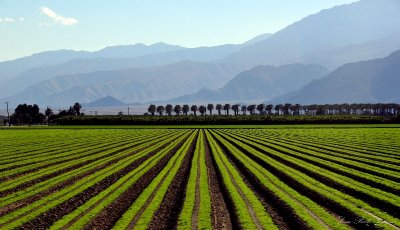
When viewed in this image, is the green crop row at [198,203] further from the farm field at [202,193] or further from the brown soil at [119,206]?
the brown soil at [119,206]

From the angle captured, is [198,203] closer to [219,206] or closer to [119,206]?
[219,206]

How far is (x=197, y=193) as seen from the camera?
86.3 feet

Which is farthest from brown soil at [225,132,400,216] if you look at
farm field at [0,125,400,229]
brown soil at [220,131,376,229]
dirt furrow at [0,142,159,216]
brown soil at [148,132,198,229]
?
dirt furrow at [0,142,159,216]

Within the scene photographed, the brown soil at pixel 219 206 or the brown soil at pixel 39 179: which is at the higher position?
the brown soil at pixel 39 179

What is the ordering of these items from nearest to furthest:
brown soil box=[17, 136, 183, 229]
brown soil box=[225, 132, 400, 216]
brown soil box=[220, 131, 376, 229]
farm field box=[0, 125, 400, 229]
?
1. brown soil box=[17, 136, 183, 229]
2. farm field box=[0, 125, 400, 229]
3. brown soil box=[220, 131, 376, 229]
4. brown soil box=[225, 132, 400, 216]

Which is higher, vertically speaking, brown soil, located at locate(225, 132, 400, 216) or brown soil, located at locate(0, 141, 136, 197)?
brown soil, located at locate(0, 141, 136, 197)

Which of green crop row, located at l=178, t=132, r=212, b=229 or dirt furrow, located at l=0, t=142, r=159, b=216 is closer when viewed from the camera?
green crop row, located at l=178, t=132, r=212, b=229

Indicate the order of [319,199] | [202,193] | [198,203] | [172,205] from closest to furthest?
[172,205] < [198,203] < [319,199] < [202,193]

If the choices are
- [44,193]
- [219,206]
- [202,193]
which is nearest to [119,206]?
[219,206]

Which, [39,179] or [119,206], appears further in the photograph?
[39,179]

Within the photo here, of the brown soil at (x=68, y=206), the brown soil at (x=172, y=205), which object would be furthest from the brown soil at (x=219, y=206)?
the brown soil at (x=68, y=206)

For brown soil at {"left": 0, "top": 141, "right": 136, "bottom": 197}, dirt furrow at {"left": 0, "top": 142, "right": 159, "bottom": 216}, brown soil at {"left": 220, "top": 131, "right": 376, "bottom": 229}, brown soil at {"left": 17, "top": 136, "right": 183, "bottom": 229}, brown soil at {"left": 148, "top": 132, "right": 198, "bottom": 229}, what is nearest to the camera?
brown soil at {"left": 148, "top": 132, "right": 198, "bottom": 229}

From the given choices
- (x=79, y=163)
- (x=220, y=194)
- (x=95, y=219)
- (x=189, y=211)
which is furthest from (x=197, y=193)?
(x=79, y=163)

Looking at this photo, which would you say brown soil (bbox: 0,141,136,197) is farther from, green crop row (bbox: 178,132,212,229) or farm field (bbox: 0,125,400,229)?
green crop row (bbox: 178,132,212,229)
